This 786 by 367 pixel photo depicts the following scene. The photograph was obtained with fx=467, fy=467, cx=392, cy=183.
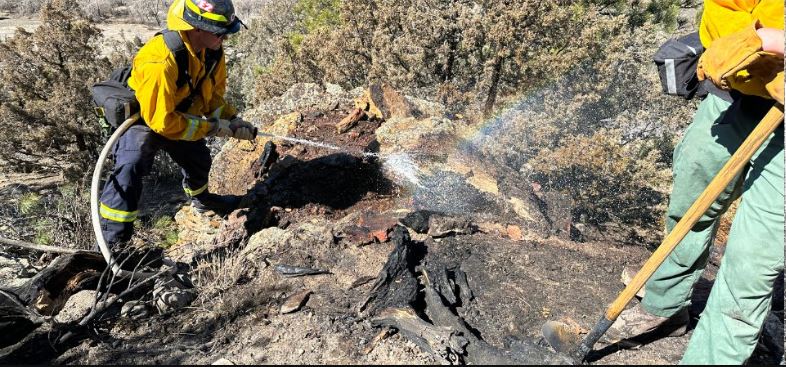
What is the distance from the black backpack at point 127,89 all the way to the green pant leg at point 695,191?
311 cm

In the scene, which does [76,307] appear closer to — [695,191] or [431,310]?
[431,310]

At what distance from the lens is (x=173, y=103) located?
3217mm

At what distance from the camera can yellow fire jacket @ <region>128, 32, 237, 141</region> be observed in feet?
10.0

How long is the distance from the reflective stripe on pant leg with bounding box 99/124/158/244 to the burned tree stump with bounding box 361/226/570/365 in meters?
1.94

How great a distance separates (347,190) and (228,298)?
1807 millimetres

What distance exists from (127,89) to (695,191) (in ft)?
12.1

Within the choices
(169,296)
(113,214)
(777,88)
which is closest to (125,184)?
(113,214)

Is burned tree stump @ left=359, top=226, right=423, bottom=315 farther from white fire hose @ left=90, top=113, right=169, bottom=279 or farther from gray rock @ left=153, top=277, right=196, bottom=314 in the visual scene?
white fire hose @ left=90, top=113, right=169, bottom=279

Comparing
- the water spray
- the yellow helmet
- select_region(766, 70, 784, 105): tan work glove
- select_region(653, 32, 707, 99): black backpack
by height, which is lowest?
the water spray

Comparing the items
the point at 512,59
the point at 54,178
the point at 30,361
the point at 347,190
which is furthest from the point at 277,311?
the point at 54,178

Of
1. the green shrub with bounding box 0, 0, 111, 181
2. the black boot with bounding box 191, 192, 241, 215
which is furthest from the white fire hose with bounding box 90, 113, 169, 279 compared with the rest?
the green shrub with bounding box 0, 0, 111, 181

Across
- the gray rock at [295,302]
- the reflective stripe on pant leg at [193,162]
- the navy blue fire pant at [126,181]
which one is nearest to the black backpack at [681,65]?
the gray rock at [295,302]

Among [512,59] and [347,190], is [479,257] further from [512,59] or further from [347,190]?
[512,59]

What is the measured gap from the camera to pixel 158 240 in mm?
4637
